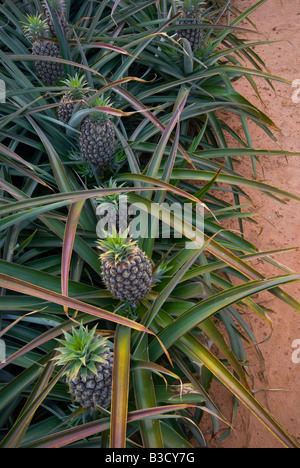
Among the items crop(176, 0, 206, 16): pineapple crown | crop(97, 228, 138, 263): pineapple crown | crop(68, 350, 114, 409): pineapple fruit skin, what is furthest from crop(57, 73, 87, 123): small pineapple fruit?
crop(68, 350, 114, 409): pineapple fruit skin

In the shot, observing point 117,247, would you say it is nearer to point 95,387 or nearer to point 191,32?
point 95,387

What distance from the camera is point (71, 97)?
1.37 m

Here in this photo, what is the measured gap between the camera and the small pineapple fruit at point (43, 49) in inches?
60.9

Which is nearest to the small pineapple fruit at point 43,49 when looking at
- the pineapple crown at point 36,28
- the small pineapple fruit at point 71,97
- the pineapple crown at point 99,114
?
the pineapple crown at point 36,28

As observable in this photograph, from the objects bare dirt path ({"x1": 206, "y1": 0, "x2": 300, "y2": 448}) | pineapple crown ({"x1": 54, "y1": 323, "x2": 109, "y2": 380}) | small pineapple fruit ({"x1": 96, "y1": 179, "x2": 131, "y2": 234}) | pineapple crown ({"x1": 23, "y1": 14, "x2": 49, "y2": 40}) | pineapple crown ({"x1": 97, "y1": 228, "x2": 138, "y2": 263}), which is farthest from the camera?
pineapple crown ({"x1": 23, "y1": 14, "x2": 49, "y2": 40})

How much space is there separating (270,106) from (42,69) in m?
1.51

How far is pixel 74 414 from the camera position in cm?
95

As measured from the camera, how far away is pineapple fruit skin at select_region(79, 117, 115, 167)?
1327mm

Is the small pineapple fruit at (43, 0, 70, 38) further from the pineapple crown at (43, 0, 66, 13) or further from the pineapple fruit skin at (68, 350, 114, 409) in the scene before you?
the pineapple fruit skin at (68, 350, 114, 409)

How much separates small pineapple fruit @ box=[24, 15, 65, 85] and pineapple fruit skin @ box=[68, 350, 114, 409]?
121cm

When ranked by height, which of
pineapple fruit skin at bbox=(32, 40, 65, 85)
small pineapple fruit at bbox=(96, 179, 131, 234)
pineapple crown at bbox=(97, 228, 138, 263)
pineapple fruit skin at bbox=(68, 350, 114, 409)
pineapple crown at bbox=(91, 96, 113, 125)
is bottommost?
pineapple fruit skin at bbox=(68, 350, 114, 409)

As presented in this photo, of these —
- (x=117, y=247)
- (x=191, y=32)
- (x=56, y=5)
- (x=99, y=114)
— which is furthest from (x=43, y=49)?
(x=117, y=247)

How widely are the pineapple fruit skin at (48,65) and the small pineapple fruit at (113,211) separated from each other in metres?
0.69
